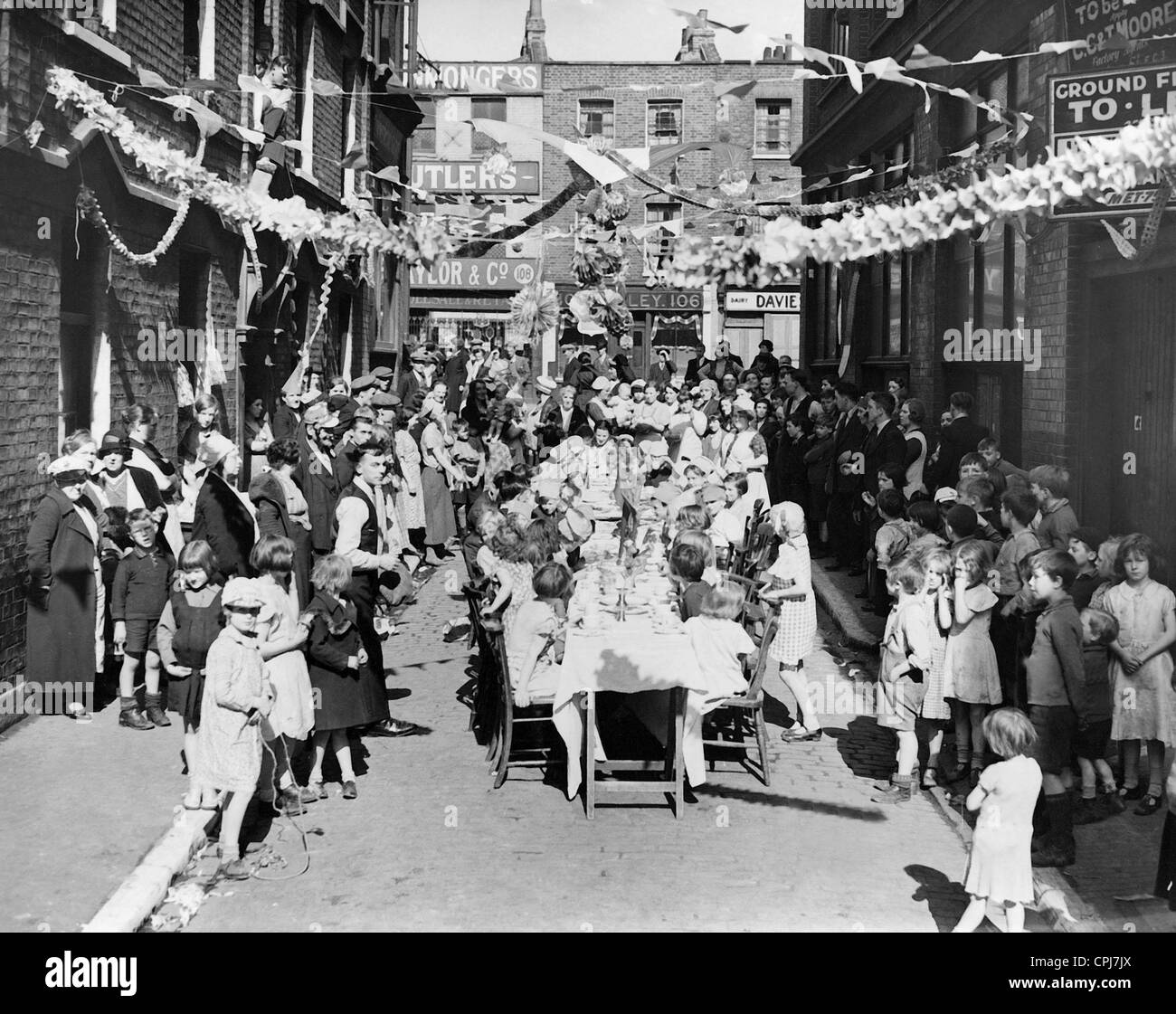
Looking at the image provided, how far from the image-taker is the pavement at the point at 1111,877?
5762mm

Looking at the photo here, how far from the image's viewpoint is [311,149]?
19.4 meters

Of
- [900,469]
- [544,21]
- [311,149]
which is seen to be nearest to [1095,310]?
[900,469]

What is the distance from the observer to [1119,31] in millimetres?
9188

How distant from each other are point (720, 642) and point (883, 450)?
535cm

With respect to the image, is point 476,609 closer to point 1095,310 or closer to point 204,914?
point 204,914

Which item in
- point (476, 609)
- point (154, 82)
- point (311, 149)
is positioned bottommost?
point (476, 609)

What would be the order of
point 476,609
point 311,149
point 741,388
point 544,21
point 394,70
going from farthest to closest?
1. point 544,21
2. point 394,70
3. point 311,149
4. point 741,388
5. point 476,609

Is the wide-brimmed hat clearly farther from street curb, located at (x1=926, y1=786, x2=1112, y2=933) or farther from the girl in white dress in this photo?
the girl in white dress

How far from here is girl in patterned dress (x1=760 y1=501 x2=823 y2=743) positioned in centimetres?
851

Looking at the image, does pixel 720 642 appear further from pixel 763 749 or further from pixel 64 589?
pixel 64 589

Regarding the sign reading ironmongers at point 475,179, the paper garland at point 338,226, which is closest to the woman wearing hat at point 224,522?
the paper garland at point 338,226

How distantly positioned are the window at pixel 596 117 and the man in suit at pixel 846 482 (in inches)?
1008

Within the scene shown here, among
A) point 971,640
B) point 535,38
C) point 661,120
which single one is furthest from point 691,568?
point 535,38

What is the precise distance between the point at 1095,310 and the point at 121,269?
8753 mm
